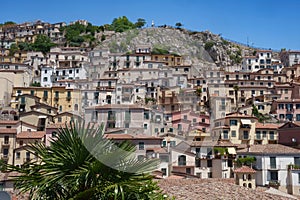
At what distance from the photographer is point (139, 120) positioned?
24141 millimetres

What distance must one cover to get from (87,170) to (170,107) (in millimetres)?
20891

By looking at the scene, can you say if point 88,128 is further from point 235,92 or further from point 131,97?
point 235,92

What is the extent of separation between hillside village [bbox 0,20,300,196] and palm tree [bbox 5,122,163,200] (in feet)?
9.74

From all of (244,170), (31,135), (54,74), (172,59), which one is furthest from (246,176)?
(54,74)

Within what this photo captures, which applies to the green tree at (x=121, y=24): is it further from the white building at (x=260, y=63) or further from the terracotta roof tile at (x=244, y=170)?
the terracotta roof tile at (x=244, y=170)

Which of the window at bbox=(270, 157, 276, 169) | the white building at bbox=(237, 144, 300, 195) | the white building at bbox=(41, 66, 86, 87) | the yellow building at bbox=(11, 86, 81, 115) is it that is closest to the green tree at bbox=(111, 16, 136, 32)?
the white building at bbox=(41, 66, 86, 87)

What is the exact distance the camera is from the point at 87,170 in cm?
764

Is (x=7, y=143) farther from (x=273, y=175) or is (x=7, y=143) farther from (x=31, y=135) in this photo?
(x=273, y=175)

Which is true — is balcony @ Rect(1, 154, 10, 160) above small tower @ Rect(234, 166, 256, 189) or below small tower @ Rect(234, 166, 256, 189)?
above

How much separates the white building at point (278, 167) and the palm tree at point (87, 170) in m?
23.8

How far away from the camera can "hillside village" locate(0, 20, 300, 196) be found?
22.8 m

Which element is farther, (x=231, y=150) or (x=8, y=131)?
(x=8, y=131)

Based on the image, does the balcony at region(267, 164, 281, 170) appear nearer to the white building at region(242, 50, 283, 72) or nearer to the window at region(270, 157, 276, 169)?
the window at region(270, 157, 276, 169)

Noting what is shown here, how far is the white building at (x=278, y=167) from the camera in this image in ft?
97.0
